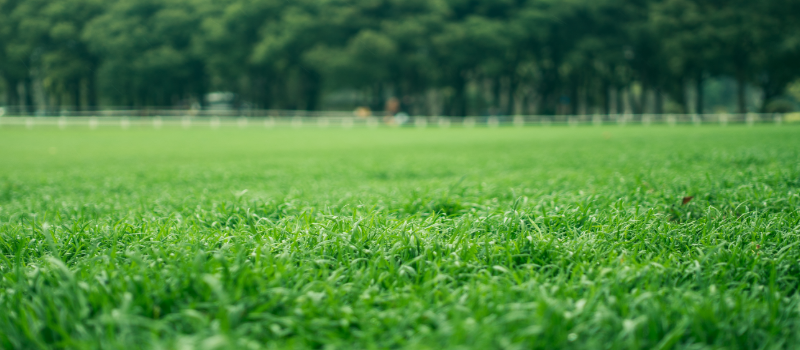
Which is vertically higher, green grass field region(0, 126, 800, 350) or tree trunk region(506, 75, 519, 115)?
tree trunk region(506, 75, 519, 115)

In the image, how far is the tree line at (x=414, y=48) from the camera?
4606cm

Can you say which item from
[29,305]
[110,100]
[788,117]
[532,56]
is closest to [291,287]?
[29,305]

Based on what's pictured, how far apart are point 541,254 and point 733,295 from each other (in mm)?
799

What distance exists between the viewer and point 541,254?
265cm

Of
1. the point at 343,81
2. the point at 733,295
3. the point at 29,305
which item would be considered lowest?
the point at 733,295

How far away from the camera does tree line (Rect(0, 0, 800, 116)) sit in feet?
151

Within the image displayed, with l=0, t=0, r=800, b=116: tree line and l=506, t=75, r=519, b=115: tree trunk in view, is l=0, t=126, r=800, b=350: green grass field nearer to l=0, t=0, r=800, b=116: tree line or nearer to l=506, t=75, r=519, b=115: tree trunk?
l=0, t=0, r=800, b=116: tree line

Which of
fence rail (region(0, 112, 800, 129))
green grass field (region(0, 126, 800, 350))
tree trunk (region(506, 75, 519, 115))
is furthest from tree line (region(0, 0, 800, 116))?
green grass field (region(0, 126, 800, 350))

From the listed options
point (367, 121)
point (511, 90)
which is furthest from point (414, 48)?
point (367, 121)

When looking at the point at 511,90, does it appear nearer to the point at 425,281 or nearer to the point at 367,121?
the point at 367,121

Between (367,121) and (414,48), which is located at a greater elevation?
(414,48)

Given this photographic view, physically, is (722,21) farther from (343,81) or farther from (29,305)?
(29,305)

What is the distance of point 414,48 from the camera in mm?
52281

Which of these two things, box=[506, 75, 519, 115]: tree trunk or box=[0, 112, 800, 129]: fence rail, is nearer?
box=[0, 112, 800, 129]: fence rail
